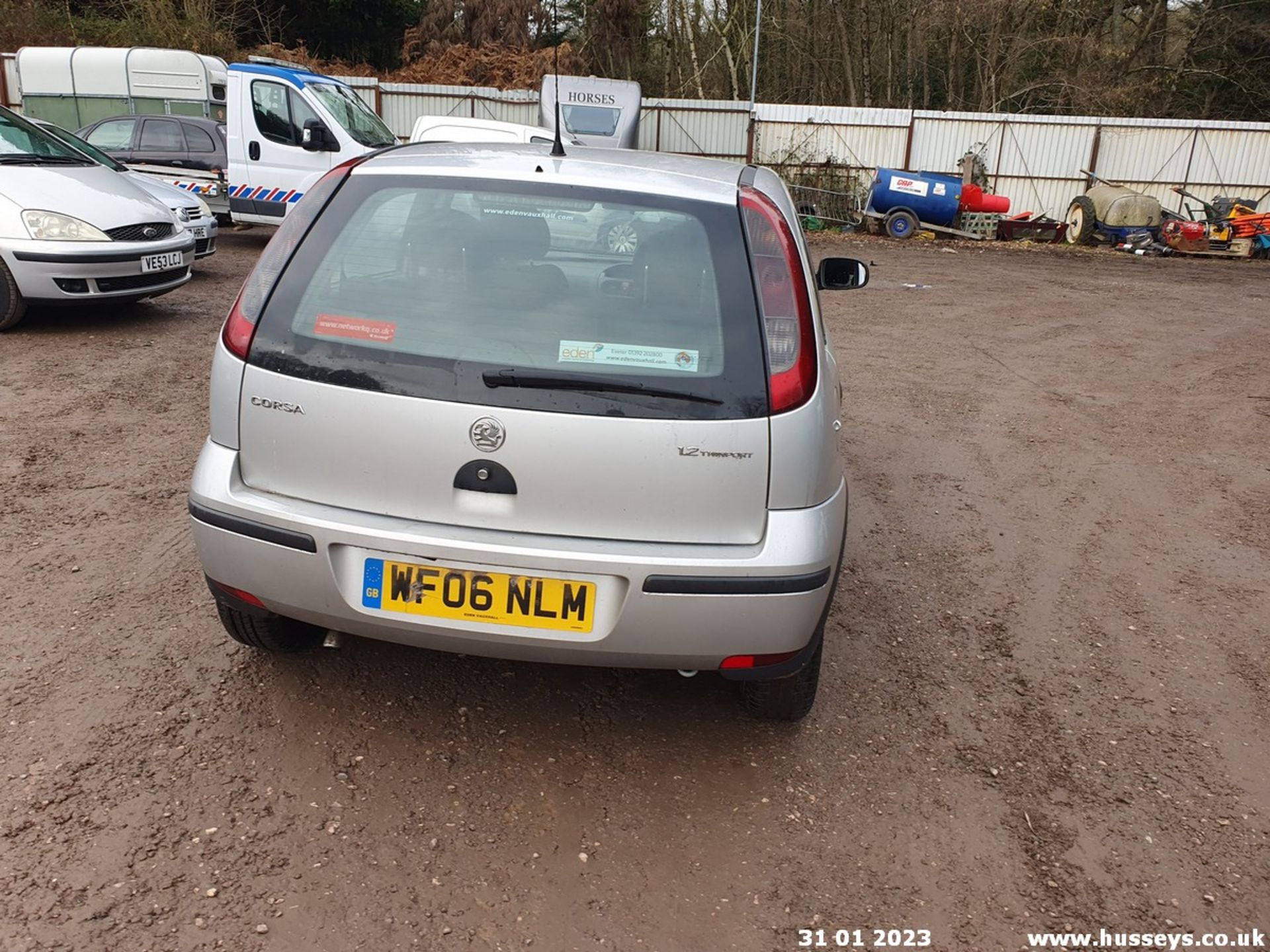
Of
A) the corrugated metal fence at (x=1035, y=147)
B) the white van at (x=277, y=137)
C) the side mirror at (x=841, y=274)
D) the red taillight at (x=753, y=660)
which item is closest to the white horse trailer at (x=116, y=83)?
the white van at (x=277, y=137)

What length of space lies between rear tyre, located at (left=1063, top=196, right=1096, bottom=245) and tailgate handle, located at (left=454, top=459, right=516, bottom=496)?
19746mm

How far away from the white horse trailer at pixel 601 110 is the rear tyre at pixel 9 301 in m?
11.8

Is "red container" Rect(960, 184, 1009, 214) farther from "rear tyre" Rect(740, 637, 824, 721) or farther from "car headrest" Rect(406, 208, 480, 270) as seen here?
"car headrest" Rect(406, 208, 480, 270)

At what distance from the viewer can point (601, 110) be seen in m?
17.9

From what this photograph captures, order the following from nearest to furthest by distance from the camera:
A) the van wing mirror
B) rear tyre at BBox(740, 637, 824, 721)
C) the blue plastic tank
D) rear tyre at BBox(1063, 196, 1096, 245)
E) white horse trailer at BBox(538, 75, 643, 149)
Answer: rear tyre at BBox(740, 637, 824, 721)
the van wing mirror
white horse trailer at BBox(538, 75, 643, 149)
the blue plastic tank
rear tyre at BBox(1063, 196, 1096, 245)

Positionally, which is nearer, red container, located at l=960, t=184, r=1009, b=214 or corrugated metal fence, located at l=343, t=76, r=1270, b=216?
red container, located at l=960, t=184, r=1009, b=214

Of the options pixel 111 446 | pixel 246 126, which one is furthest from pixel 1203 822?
pixel 246 126

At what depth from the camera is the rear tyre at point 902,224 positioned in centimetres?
1930

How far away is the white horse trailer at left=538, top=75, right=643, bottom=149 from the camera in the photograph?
1772 centimetres

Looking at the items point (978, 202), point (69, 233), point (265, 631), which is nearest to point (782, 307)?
point (265, 631)

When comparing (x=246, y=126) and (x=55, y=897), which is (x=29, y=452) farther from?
(x=246, y=126)

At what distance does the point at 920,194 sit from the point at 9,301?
15972 millimetres

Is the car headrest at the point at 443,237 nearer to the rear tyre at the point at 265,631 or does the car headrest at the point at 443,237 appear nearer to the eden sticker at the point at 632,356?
the eden sticker at the point at 632,356

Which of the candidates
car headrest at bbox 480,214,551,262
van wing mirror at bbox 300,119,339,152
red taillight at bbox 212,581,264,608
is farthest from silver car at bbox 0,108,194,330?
car headrest at bbox 480,214,551,262
